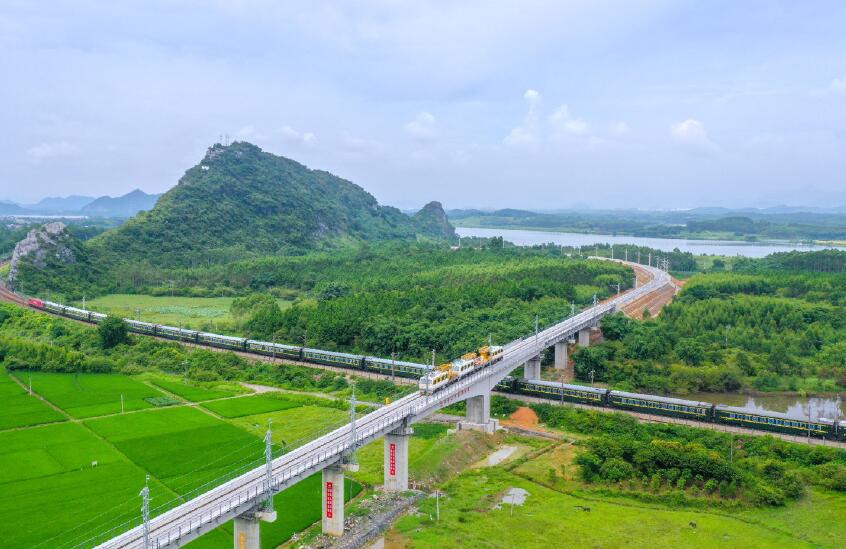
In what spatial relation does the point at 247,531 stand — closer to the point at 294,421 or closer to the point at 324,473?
the point at 324,473

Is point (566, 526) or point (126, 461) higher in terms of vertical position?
point (126, 461)

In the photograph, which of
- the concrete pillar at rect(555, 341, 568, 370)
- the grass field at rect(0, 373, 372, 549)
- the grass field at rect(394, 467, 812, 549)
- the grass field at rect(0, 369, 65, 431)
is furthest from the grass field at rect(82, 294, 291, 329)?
the grass field at rect(394, 467, 812, 549)

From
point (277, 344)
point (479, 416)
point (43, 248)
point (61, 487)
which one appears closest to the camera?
point (61, 487)

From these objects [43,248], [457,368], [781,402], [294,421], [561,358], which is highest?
[43,248]

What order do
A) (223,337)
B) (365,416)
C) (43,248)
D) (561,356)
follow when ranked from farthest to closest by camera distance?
(43,248) → (223,337) → (561,356) → (365,416)

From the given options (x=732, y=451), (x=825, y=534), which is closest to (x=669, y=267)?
(x=732, y=451)

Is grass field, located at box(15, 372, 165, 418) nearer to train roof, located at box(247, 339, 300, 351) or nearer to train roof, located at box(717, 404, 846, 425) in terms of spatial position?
train roof, located at box(247, 339, 300, 351)

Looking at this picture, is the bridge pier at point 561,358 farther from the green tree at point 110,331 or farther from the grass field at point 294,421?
the green tree at point 110,331

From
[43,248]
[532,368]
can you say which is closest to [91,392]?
[532,368]
